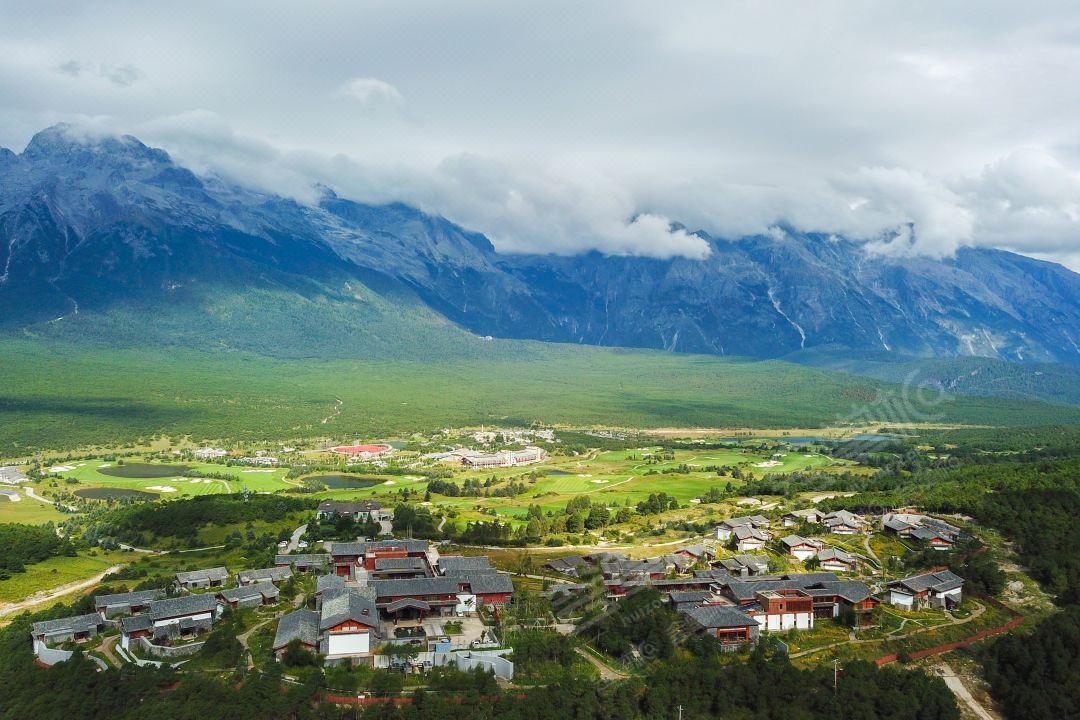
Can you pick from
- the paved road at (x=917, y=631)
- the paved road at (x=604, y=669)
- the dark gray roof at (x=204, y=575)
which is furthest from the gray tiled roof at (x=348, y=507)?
the paved road at (x=917, y=631)

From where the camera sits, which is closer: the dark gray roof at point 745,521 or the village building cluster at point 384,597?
the village building cluster at point 384,597

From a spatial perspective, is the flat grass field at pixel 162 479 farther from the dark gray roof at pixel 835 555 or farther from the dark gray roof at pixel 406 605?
the dark gray roof at pixel 835 555

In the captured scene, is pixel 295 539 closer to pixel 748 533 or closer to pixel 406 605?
pixel 406 605

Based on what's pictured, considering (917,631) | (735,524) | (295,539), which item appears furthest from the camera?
(295,539)

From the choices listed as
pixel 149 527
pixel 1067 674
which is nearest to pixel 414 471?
pixel 149 527

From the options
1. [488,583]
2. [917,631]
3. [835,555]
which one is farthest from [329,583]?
[917,631]

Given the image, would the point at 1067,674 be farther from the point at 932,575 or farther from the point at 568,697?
the point at 568,697

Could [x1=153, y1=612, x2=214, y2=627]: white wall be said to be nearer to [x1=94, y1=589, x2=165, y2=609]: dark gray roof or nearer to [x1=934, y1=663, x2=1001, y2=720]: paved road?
[x1=94, y1=589, x2=165, y2=609]: dark gray roof

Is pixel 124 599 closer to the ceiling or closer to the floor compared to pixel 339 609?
closer to the floor
